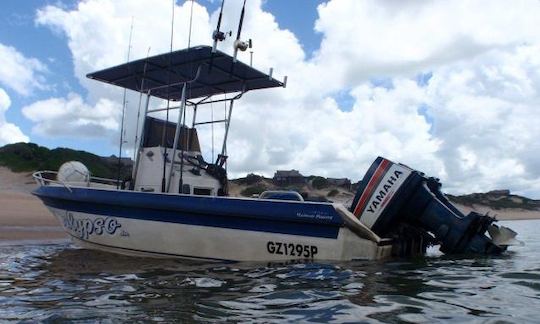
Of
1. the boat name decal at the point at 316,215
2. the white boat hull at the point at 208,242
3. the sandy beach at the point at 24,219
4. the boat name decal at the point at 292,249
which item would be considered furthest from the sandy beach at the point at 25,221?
the boat name decal at the point at 316,215

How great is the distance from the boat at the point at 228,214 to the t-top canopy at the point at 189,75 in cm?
4

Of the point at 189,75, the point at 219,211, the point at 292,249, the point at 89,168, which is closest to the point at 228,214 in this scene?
the point at 219,211

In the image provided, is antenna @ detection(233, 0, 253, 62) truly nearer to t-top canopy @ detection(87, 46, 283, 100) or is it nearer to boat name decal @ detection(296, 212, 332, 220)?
t-top canopy @ detection(87, 46, 283, 100)

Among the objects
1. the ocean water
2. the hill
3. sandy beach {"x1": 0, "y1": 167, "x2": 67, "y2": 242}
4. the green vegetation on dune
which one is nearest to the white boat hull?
the ocean water

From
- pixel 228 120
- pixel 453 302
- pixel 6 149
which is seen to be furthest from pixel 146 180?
pixel 6 149

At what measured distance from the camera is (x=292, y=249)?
24.3ft

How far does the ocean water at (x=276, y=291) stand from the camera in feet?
13.8

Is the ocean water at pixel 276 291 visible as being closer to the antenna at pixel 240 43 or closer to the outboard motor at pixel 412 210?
the outboard motor at pixel 412 210

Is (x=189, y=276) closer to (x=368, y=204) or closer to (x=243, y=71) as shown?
(x=368, y=204)

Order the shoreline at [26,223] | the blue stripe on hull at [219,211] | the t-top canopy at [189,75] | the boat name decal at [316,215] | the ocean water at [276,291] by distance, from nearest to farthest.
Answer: the ocean water at [276,291] < the boat name decal at [316,215] < the blue stripe on hull at [219,211] < the t-top canopy at [189,75] < the shoreline at [26,223]

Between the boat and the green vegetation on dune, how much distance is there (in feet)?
80.0

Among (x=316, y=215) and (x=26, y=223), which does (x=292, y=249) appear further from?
(x=26, y=223)

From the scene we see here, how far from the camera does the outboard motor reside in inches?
289

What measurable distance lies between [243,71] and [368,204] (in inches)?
157
